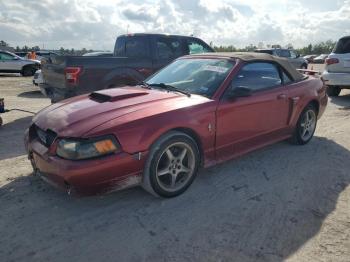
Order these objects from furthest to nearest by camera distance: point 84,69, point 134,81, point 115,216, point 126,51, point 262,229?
point 126,51 < point 134,81 < point 84,69 < point 115,216 < point 262,229

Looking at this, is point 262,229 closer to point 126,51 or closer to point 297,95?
point 297,95

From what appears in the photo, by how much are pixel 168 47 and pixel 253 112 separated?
425cm

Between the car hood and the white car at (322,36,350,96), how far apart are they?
7088 millimetres

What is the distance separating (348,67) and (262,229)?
7.85 meters

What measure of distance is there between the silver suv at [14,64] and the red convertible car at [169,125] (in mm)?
16712

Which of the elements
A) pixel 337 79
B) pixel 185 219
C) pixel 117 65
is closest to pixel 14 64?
pixel 117 65

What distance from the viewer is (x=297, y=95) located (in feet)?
17.2

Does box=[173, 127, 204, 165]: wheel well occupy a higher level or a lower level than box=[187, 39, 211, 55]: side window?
lower

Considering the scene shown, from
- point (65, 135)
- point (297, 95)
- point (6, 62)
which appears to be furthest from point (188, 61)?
point (6, 62)

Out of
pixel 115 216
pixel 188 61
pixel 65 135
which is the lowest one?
pixel 115 216

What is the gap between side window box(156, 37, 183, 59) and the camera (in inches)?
319

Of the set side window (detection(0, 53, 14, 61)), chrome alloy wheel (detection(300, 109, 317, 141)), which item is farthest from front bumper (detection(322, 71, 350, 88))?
side window (detection(0, 53, 14, 61))

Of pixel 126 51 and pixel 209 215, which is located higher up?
pixel 126 51

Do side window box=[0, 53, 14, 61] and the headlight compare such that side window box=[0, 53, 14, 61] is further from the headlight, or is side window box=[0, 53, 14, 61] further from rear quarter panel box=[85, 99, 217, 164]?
the headlight
